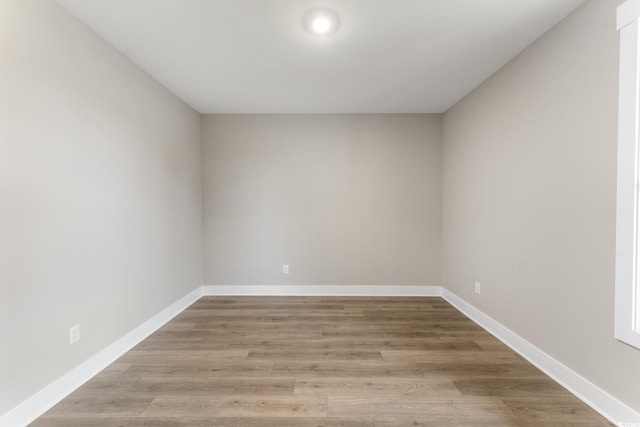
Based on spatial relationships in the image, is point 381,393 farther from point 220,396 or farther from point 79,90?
point 79,90

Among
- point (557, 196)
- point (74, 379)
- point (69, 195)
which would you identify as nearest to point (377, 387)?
point (557, 196)

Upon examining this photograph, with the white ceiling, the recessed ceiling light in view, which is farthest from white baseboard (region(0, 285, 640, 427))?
the recessed ceiling light

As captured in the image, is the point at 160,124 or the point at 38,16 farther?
the point at 160,124

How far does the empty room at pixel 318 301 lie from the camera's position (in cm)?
157

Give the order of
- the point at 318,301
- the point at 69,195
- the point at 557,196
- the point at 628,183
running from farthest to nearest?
the point at 318,301, the point at 557,196, the point at 69,195, the point at 628,183

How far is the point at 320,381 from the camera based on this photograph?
1.93 metres

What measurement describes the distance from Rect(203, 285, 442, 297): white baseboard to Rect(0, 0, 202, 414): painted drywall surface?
104cm

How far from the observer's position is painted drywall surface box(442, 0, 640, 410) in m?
1.61

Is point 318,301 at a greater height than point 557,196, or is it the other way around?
point 557,196

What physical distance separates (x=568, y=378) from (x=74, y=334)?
3.28 metres

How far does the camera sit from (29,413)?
1571 mm

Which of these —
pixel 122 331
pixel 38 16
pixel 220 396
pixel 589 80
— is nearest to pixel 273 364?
pixel 220 396

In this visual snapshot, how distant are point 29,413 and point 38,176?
1336mm

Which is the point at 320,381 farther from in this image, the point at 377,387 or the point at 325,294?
the point at 325,294
